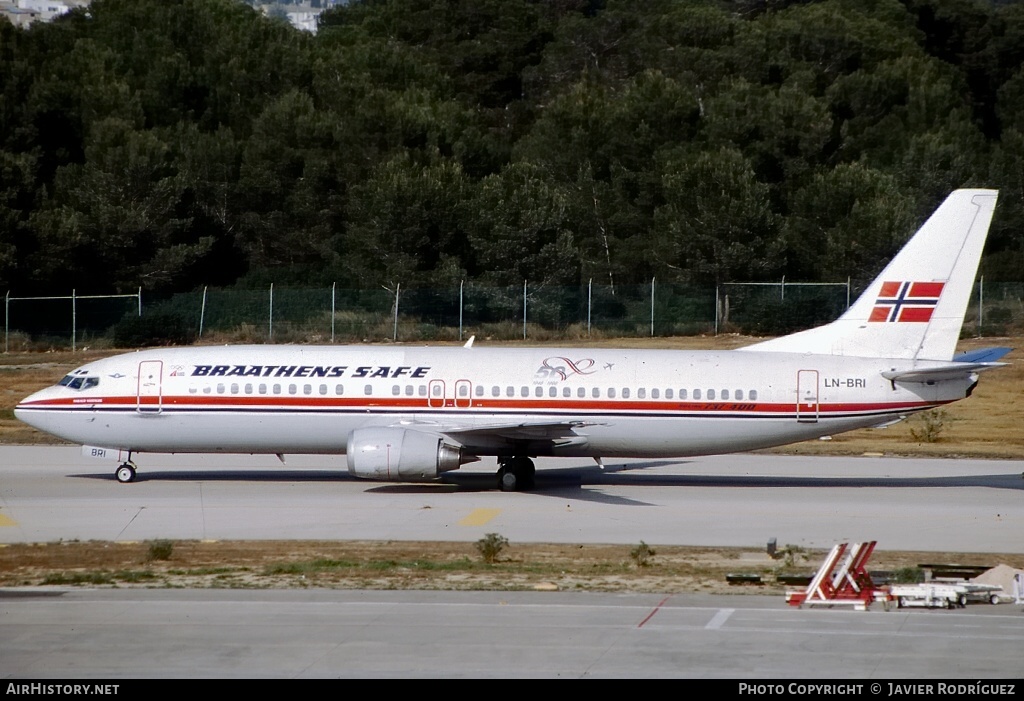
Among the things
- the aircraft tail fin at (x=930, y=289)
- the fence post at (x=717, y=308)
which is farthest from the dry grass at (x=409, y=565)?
the fence post at (x=717, y=308)

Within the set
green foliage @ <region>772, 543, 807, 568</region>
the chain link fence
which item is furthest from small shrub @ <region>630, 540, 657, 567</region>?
the chain link fence

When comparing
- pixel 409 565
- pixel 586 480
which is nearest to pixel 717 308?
pixel 586 480

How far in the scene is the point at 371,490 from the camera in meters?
32.8

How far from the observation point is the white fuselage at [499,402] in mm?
32031

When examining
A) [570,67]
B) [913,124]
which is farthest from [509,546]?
[570,67]

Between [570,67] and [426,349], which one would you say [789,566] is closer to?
[426,349]

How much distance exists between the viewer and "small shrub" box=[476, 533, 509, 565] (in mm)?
24219

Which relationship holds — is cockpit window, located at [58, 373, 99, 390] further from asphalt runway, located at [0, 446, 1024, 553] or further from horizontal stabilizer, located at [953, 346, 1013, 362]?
horizontal stabilizer, located at [953, 346, 1013, 362]

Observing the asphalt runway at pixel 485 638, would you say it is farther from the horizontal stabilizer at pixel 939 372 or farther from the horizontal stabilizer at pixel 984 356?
the horizontal stabilizer at pixel 984 356

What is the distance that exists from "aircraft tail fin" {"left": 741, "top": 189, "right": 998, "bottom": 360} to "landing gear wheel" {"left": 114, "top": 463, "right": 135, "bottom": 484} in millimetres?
18112

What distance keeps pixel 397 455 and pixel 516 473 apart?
362 cm

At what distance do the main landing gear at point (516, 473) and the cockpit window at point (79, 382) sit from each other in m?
10.2

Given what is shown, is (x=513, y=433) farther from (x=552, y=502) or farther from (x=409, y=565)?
(x=409, y=565)
